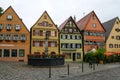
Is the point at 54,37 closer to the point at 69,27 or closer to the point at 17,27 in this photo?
the point at 69,27

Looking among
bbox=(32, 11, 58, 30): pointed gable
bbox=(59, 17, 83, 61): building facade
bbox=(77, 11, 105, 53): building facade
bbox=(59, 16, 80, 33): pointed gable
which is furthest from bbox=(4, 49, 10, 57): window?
bbox=(77, 11, 105, 53): building facade

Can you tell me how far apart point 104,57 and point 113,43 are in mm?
13914

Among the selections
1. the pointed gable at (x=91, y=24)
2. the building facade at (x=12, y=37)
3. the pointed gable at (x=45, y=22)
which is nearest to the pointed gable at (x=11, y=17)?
the building facade at (x=12, y=37)

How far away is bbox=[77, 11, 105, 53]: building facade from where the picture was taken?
184 feet

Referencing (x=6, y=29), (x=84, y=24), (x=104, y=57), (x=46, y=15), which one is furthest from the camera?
(x=84, y=24)

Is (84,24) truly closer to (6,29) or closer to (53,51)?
(53,51)

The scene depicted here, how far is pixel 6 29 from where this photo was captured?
160 feet

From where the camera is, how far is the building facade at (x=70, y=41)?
54.0 metres

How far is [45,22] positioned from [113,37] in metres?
18.6

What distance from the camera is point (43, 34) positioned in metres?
52.1

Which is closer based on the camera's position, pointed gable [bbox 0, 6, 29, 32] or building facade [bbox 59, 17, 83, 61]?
pointed gable [bbox 0, 6, 29, 32]

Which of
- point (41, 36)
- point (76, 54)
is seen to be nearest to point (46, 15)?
point (41, 36)

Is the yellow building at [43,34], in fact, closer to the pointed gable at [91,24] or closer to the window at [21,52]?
the window at [21,52]

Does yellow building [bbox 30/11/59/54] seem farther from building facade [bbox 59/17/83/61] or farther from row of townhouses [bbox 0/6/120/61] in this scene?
building facade [bbox 59/17/83/61]
